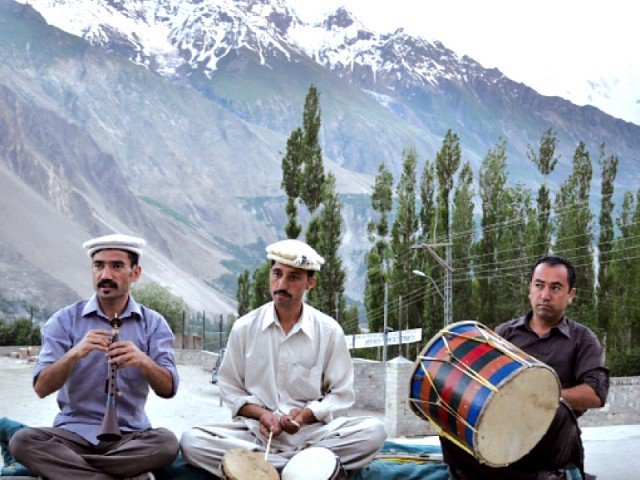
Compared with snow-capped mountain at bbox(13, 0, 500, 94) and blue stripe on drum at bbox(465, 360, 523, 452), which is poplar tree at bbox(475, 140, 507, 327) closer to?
blue stripe on drum at bbox(465, 360, 523, 452)

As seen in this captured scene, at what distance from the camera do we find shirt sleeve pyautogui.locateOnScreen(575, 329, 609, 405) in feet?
11.5

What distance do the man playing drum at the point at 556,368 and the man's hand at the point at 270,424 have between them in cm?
72

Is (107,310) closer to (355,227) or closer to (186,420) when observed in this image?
(186,420)

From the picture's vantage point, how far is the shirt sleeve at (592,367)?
350 cm

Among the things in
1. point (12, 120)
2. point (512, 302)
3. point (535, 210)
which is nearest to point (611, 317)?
point (512, 302)

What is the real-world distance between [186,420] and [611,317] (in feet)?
43.0

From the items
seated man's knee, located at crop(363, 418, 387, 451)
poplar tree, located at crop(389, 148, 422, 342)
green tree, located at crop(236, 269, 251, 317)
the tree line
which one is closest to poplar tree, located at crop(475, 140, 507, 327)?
the tree line

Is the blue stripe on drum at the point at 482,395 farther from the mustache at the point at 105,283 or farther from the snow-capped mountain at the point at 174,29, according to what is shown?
the snow-capped mountain at the point at 174,29

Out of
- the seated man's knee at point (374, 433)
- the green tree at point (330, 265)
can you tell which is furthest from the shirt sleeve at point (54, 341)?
the green tree at point (330, 265)

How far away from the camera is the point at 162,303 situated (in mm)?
51031

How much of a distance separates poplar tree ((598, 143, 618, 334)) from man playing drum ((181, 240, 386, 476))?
2281 cm

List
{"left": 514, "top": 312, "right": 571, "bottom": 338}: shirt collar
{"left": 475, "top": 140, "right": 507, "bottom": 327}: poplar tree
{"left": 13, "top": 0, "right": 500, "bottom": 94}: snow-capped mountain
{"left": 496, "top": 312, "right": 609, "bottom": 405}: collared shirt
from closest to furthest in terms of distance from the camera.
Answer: {"left": 496, "top": 312, "right": 609, "bottom": 405}: collared shirt
{"left": 514, "top": 312, "right": 571, "bottom": 338}: shirt collar
{"left": 475, "top": 140, "right": 507, "bottom": 327}: poplar tree
{"left": 13, "top": 0, "right": 500, "bottom": 94}: snow-capped mountain

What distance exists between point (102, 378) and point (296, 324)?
86cm

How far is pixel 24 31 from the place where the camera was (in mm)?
137750
